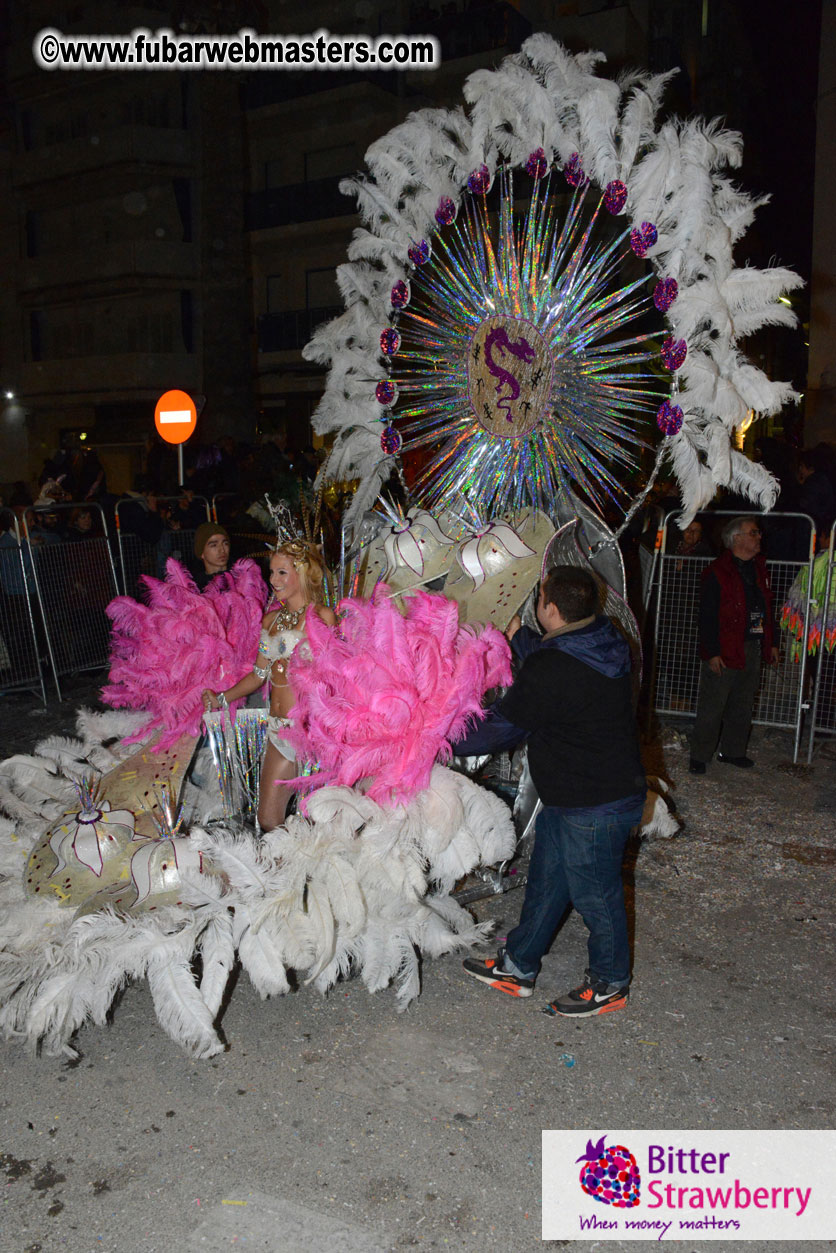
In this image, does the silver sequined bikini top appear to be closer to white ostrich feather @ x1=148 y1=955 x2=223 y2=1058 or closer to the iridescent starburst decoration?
the iridescent starburst decoration

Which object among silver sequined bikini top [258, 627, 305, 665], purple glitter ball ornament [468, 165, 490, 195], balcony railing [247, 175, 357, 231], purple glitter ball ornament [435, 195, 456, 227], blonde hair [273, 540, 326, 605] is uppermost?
balcony railing [247, 175, 357, 231]

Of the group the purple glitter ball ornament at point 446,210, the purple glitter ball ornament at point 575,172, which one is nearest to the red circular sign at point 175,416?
the purple glitter ball ornament at point 446,210

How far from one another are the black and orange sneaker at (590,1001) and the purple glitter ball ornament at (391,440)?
9.53 feet

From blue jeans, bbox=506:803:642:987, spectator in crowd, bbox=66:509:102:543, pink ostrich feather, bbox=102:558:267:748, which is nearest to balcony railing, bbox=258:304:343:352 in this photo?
spectator in crowd, bbox=66:509:102:543

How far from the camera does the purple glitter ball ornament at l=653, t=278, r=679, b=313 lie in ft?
13.1

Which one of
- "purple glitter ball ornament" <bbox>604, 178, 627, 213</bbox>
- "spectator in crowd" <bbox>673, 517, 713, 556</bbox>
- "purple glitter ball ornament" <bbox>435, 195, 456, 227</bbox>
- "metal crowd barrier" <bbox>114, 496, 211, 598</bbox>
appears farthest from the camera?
"metal crowd barrier" <bbox>114, 496, 211, 598</bbox>

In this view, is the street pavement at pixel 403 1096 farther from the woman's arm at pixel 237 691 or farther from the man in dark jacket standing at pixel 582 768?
the woman's arm at pixel 237 691

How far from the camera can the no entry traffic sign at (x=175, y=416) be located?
1197 cm

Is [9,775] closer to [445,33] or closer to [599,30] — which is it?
[599,30]

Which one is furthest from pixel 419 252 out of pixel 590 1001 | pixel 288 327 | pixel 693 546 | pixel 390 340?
pixel 288 327

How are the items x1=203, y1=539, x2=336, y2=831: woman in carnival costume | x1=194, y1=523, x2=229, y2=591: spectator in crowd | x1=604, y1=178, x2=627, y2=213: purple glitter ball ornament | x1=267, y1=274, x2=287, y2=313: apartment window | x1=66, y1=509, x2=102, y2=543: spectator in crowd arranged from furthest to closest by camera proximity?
1. x1=267, y1=274, x2=287, y2=313: apartment window
2. x1=66, y1=509, x2=102, y2=543: spectator in crowd
3. x1=194, y1=523, x2=229, y2=591: spectator in crowd
4. x1=203, y1=539, x2=336, y2=831: woman in carnival costume
5. x1=604, y1=178, x2=627, y2=213: purple glitter ball ornament

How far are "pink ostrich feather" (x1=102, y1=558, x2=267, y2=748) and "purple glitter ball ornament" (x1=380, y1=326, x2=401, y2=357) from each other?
1.47 meters

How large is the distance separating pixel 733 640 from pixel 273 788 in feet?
11.2

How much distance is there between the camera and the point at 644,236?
159 inches
